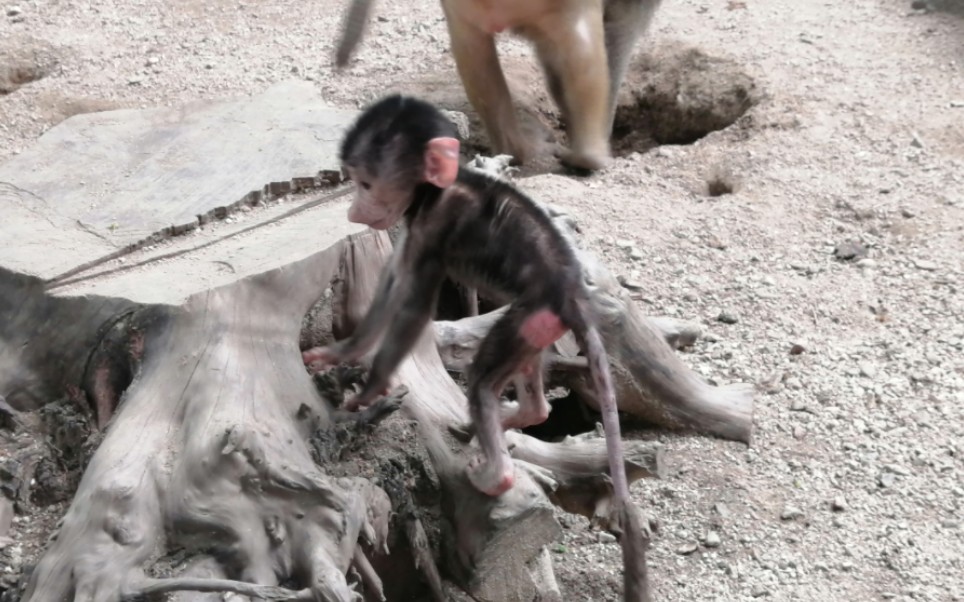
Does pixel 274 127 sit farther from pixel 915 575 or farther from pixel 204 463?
pixel 915 575

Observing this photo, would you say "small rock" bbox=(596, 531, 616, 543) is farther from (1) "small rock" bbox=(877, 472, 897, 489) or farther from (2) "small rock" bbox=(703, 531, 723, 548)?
(1) "small rock" bbox=(877, 472, 897, 489)

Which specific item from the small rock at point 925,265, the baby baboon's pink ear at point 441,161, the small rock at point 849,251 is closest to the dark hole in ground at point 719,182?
the small rock at point 849,251

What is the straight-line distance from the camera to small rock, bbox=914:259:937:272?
434cm

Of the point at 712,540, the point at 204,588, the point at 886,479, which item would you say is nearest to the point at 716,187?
the point at 886,479

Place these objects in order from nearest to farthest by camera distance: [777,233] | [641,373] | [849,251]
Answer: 1. [641,373]
2. [849,251]
3. [777,233]

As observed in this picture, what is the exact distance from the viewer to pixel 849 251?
448 centimetres

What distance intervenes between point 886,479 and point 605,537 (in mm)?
925

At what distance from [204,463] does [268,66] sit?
4373 mm

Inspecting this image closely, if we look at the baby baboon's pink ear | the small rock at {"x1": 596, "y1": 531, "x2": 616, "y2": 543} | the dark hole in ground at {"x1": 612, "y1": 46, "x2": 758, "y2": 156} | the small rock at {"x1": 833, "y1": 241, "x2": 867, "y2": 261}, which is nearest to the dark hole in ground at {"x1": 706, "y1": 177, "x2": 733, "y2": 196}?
the small rock at {"x1": 833, "y1": 241, "x2": 867, "y2": 261}

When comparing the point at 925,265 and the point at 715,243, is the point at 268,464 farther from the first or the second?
the point at 925,265

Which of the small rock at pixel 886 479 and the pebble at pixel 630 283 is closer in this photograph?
the small rock at pixel 886 479

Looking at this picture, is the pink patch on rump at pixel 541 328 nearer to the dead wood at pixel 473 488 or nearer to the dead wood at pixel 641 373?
the dead wood at pixel 473 488

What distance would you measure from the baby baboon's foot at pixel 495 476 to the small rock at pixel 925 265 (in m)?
2.53

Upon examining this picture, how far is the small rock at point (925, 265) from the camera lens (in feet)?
14.3
